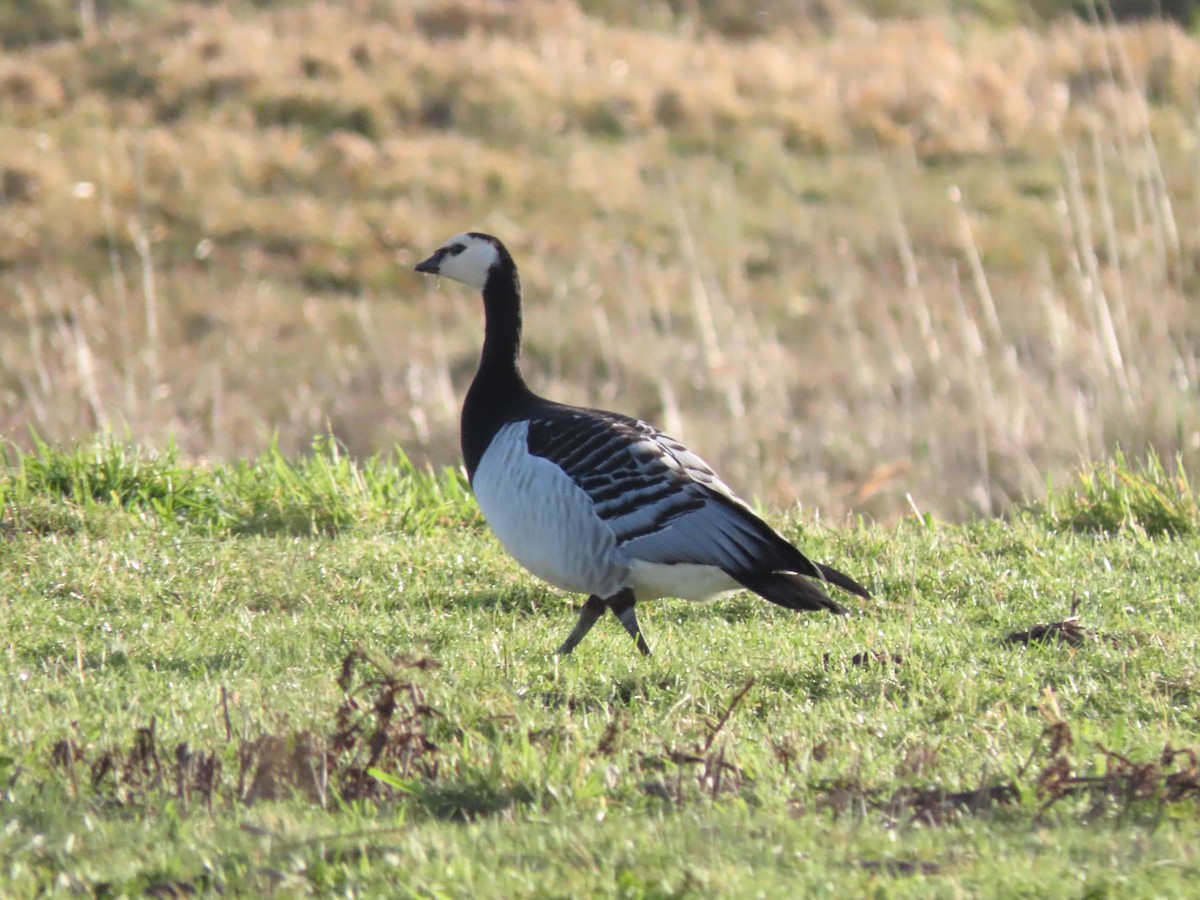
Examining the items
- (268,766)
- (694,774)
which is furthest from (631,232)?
(268,766)

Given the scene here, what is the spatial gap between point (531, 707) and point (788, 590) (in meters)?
1.20

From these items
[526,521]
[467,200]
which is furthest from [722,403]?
[526,521]

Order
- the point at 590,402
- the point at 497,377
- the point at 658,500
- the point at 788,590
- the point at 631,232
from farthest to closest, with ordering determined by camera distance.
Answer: the point at 631,232
the point at 590,402
the point at 497,377
the point at 658,500
the point at 788,590

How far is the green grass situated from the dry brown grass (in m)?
2.21

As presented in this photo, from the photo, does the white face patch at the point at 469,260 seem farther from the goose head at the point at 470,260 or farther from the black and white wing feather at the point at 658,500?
the black and white wing feather at the point at 658,500

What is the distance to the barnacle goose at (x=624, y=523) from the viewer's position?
19.2 feet

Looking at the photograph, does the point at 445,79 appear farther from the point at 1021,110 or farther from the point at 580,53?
the point at 1021,110

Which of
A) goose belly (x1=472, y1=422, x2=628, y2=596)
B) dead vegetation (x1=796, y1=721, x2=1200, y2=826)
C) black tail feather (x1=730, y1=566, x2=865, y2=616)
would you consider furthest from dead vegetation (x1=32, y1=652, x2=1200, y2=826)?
goose belly (x1=472, y1=422, x2=628, y2=596)

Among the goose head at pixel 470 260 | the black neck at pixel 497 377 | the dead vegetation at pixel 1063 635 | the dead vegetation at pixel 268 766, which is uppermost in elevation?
the goose head at pixel 470 260

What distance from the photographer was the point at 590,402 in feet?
43.6

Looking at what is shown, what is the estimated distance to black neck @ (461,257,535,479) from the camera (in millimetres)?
6758

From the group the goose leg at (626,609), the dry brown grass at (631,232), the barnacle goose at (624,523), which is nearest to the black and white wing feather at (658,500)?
the barnacle goose at (624,523)

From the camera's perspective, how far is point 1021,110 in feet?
64.1

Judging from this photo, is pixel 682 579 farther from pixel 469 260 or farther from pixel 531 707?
pixel 469 260
